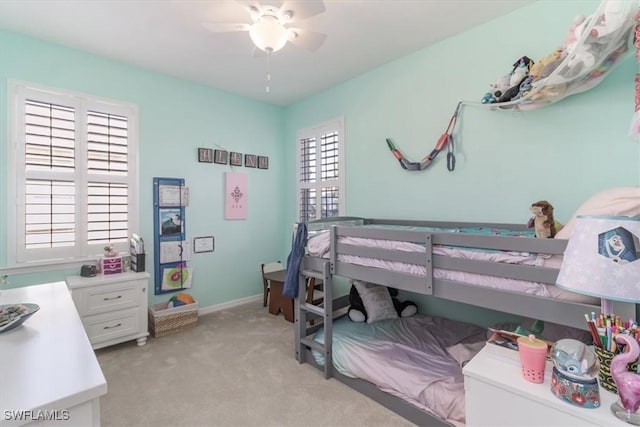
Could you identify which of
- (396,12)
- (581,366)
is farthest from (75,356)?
(396,12)

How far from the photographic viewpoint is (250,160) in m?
3.94

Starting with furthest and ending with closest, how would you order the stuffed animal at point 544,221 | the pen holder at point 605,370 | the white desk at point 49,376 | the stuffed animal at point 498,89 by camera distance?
the stuffed animal at point 498,89, the stuffed animal at point 544,221, the pen holder at point 605,370, the white desk at point 49,376

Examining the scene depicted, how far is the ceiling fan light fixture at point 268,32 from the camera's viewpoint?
5.73 ft

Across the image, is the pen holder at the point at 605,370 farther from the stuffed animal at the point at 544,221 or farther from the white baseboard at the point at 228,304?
the white baseboard at the point at 228,304

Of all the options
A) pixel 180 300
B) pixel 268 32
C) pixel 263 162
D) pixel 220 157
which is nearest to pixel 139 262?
pixel 180 300

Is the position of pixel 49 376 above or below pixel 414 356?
above

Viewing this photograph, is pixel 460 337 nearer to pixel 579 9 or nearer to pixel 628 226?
pixel 628 226

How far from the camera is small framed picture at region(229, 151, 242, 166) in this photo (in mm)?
3768

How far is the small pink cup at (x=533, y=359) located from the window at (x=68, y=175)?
334 cm

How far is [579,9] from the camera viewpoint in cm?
195

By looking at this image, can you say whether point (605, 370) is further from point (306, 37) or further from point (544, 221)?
point (306, 37)

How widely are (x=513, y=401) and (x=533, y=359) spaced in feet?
0.58

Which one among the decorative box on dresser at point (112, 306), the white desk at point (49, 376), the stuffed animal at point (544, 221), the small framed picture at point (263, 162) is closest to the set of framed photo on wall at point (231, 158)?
the small framed picture at point (263, 162)

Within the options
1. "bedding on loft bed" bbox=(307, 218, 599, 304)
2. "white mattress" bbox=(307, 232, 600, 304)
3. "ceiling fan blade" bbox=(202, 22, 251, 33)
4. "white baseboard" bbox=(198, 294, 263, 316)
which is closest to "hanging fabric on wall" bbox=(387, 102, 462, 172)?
"bedding on loft bed" bbox=(307, 218, 599, 304)
